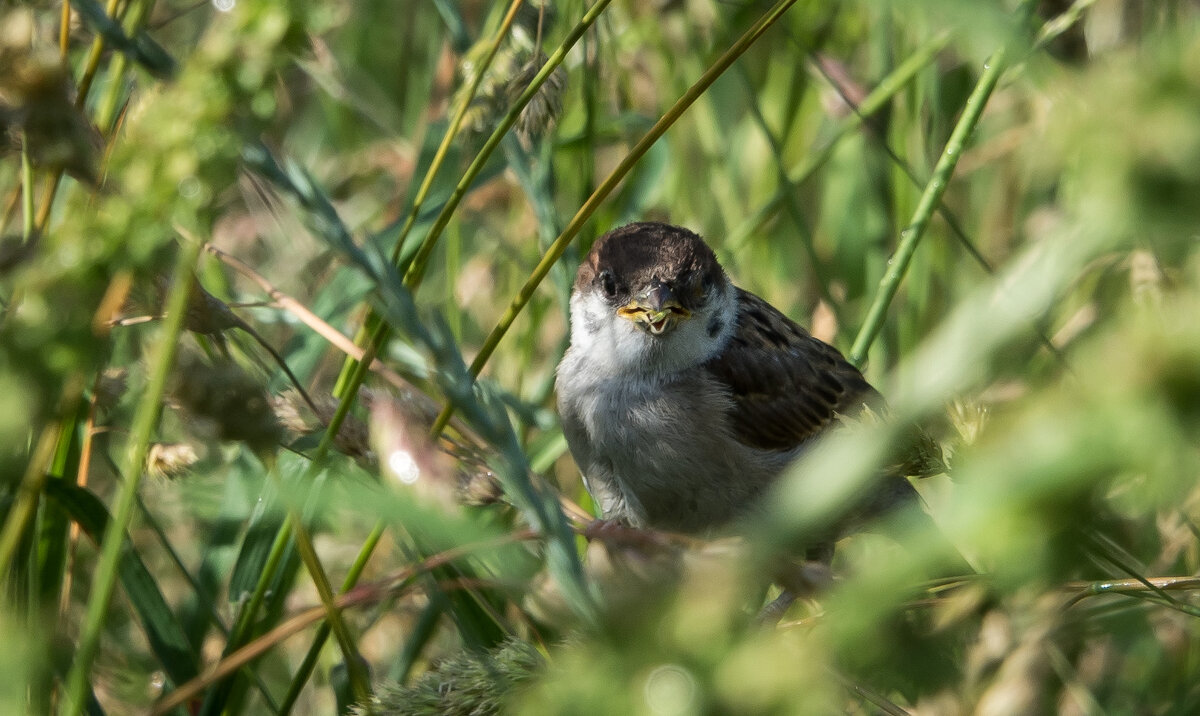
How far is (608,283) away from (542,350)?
0.69 metres

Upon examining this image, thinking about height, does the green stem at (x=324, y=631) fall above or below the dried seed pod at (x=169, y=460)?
below

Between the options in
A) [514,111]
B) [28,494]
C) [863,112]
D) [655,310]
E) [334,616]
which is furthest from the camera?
[655,310]

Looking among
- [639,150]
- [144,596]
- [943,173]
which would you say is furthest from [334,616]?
[943,173]

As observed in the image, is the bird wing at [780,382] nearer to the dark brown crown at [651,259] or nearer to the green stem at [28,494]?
the dark brown crown at [651,259]

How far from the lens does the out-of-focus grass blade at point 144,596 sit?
185cm

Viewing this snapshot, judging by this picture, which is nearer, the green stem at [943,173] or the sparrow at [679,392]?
the green stem at [943,173]

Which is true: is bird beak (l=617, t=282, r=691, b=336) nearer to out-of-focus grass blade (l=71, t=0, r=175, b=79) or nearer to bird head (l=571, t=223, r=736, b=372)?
bird head (l=571, t=223, r=736, b=372)

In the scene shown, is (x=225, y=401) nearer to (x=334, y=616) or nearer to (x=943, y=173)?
(x=334, y=616)

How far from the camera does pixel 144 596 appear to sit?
6.28 ft

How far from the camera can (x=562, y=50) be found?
5.67ft

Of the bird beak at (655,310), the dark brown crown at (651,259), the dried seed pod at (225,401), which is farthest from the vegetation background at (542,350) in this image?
the bird beak at (655,310)

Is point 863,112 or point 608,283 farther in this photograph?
point 608,283

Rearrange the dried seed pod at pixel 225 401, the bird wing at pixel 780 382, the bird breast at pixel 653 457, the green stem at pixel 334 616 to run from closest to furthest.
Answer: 1. the dried seed pod at pixel 225 401
2. the green stem at pixel 334 616
3. the bird breast at pixel 653 457
4. the bird wing at pixel 780 382

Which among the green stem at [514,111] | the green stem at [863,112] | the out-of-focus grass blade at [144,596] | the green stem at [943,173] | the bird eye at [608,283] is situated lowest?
the green stem at [943,173]
